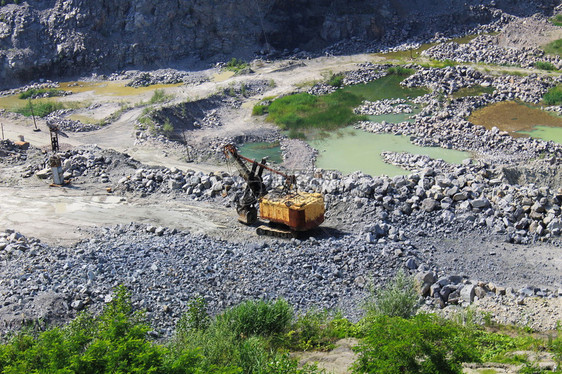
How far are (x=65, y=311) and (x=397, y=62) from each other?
37751 millimetres

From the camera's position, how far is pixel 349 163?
98.7 ft

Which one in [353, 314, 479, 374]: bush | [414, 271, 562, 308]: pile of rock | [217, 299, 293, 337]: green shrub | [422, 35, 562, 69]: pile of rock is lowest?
[414, 271, 562, 308]: pile of rock

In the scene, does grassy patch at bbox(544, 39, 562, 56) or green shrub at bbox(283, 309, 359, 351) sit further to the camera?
grassy patch at bbox(544, 39, 562, 56)

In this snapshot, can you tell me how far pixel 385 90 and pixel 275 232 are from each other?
78.8ft

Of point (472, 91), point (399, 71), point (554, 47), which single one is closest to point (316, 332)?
point (472, 91)

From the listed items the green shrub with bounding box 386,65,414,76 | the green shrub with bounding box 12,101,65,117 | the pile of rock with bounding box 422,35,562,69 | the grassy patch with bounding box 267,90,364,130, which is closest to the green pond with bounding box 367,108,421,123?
the grassy patch with bounding box 267,90,364,130

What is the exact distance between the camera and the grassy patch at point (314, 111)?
117 feet

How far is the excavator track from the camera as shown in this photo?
20.4 m

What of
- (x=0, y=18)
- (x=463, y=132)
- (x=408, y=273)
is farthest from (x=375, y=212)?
(x=0, y=18)

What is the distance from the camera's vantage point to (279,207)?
2006 cm

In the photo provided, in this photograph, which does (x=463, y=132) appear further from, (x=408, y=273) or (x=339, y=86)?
(x=408, y=273)

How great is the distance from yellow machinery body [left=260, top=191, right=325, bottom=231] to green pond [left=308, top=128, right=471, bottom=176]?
880 cm

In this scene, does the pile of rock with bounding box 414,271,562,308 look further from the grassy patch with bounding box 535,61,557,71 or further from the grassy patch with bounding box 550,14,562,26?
the grassy patch with bounding box 550,14,562,26

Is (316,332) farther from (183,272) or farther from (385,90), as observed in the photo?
(385,90)
